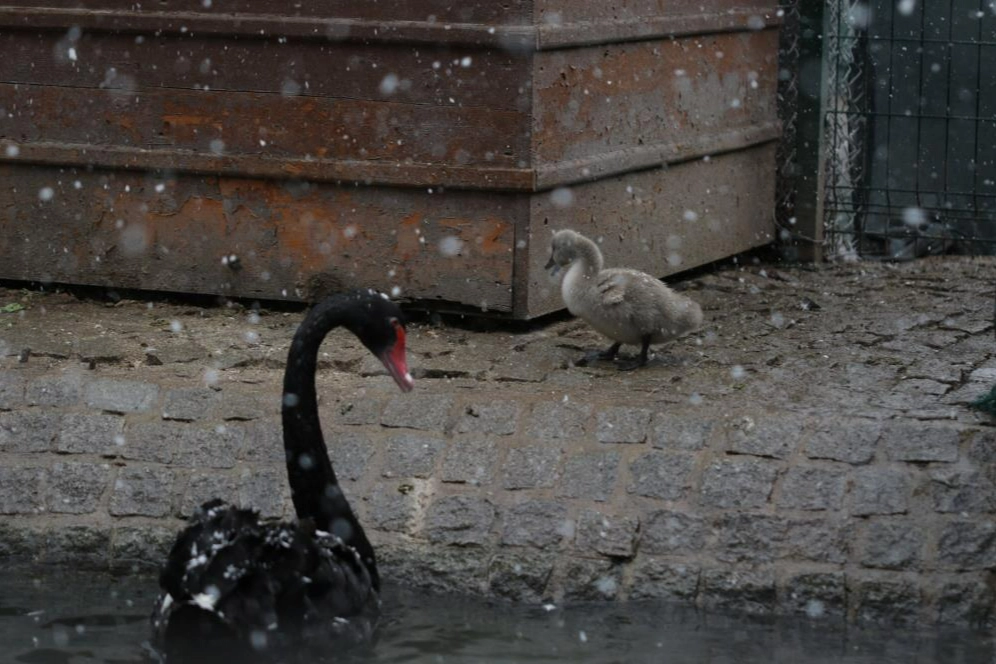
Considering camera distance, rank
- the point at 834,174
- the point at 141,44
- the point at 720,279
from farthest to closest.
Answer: the point at 834,174
the point at 720,279
the point at 141,44

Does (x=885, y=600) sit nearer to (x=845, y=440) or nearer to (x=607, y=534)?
(x=845, y=440)

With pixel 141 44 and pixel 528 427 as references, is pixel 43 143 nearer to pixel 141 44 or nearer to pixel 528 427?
pixel 141 44

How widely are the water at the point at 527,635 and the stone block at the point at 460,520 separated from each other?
0.86 ft

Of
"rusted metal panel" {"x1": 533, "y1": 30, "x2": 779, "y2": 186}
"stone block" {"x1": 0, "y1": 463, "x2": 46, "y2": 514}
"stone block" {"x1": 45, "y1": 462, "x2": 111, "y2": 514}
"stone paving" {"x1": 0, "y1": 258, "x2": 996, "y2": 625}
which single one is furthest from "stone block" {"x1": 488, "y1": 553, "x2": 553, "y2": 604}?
"rusted metal panel" {"x1": 533, "y1": 30, "x2": 779, "y2": 186}

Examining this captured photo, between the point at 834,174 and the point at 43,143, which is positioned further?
the point at 834,174

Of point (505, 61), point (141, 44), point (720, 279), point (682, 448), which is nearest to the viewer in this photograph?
point (682, 448)

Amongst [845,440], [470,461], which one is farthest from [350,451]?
[845,440]

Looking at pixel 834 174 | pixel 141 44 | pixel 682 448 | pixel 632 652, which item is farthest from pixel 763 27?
pixel 632 652

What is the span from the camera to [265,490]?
22.5 ft

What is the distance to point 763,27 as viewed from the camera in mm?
10656

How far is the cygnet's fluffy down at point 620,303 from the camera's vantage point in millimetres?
7762

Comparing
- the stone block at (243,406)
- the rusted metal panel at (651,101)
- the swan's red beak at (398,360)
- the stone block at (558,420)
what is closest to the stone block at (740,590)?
the stone block at (558,420)

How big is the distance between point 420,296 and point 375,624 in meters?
3.23

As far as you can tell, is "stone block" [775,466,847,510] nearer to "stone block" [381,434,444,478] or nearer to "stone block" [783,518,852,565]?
"stone block" [783,518,852,565]
